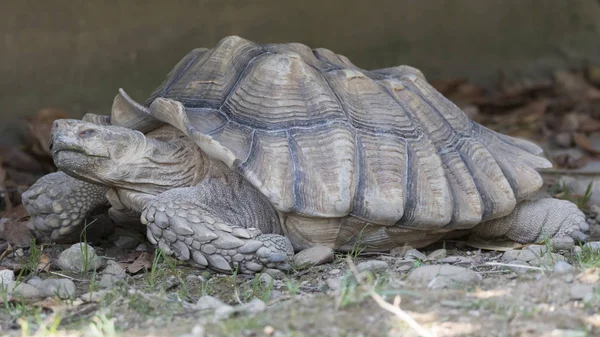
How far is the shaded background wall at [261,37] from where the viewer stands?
565cm

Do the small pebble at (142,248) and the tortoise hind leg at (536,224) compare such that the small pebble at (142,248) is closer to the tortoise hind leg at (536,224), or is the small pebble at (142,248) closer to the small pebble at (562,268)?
the tortoise hind leg at (536,224)

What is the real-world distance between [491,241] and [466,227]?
393 millimetres

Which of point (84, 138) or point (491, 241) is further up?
point (84, 138)

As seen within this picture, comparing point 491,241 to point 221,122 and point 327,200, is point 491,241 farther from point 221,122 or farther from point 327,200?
point 221,122

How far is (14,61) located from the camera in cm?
555

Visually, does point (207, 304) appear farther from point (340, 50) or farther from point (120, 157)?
point (340, 50)

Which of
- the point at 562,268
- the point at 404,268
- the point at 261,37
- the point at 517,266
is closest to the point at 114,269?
the point at 404,268

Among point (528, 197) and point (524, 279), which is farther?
point (528, 197)

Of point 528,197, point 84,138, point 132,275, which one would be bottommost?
point 132,275

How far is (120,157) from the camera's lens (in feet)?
12.6

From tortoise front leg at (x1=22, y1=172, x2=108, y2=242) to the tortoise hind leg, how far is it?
196cm

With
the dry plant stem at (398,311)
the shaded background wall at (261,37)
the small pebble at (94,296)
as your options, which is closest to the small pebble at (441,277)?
the dry plant stem at (398,311)

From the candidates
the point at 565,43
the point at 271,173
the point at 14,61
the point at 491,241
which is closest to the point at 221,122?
the point at 271,173

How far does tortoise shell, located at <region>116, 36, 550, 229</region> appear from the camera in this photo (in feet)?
12.1
